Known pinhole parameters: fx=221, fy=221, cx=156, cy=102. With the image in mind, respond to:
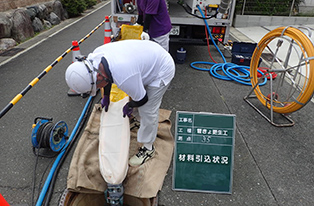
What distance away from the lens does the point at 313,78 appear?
2.83 metres

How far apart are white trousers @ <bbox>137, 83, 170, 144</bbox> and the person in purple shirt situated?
74.6 inches

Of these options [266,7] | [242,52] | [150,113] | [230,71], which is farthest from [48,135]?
[266,7]

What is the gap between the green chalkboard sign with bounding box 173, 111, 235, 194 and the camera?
235 cm

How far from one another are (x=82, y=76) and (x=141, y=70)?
562 mm

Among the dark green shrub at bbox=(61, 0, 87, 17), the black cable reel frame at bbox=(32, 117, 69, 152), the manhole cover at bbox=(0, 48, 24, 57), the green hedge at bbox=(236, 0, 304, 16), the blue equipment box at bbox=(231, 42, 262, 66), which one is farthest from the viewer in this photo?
the dark green shrub at bbox=(61, 0, 87, 17)

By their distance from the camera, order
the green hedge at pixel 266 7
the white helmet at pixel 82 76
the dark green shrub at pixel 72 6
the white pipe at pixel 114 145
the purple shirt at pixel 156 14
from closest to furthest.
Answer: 1. the white helmet at pixel 82 76
2. the white pipe at pixel 114 145
3. the purple shirt at pixel 156 14
4. the green hedge at pixel 266 7
5. the dark green shrub at pixel 72 6

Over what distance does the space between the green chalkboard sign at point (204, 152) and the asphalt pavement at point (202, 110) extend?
12cm

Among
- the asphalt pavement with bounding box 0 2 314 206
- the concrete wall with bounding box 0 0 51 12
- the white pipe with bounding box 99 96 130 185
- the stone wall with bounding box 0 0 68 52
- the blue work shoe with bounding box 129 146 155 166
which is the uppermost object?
the concrete wall with bounding box 0 0 51 12

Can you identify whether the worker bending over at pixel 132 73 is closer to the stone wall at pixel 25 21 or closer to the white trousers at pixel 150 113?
the white trousers at pixel 150 113

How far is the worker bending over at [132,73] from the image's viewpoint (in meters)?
1.85

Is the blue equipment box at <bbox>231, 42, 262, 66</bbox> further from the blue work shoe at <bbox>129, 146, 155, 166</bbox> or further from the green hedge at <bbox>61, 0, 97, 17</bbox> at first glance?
the green hedge at <bbox>61, 0, 97, 17</bbox>

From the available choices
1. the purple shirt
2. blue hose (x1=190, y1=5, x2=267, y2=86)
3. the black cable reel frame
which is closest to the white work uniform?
the black cable reel frame

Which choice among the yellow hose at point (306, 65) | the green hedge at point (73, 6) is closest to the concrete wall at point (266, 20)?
the yellow hose at point (306, 65)

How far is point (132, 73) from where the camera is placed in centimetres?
195
